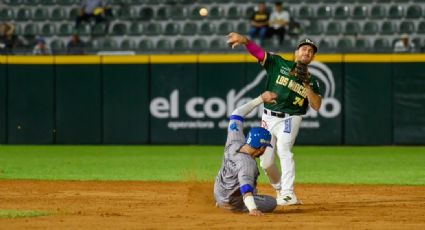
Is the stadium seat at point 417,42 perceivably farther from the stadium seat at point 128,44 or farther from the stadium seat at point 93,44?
the stadium seat at point 93,44

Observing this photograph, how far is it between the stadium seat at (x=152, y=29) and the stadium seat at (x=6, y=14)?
12.6 ft

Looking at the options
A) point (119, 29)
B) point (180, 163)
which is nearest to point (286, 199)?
point (180, 163)

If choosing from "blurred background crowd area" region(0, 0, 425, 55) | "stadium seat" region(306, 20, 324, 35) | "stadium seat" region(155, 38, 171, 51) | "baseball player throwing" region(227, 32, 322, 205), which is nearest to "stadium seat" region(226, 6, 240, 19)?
"blurred background crowd area" region(0, 0, 425, 55)

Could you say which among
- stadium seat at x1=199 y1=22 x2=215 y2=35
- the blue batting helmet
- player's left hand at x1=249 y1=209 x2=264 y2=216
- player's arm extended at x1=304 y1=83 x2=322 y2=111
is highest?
player's arm extended at x1=304 y1=83 x2=322 y2=111

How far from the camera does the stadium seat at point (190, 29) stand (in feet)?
81.7

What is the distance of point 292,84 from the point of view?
11.3 metres

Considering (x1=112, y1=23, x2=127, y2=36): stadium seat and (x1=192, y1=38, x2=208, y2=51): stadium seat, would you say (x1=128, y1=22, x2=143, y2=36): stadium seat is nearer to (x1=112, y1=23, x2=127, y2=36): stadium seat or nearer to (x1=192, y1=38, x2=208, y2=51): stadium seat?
(x1=112, y1=23, x2=127, y2=36): stadium seat

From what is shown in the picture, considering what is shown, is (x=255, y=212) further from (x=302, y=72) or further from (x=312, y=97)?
(x=302, y=72)

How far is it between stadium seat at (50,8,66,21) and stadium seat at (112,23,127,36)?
1.75m

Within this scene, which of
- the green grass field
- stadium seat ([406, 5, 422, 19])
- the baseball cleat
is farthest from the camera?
stadium seat ([406, 5, 422, 19])

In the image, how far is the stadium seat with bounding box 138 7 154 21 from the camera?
1011 inches

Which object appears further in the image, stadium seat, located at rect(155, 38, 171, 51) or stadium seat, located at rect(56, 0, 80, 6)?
stadium seat, located at rect(56, 0, 80, 6)

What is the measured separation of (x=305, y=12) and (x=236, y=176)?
1529 cm

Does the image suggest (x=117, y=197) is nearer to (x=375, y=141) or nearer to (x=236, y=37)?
(x=236, y=37)
